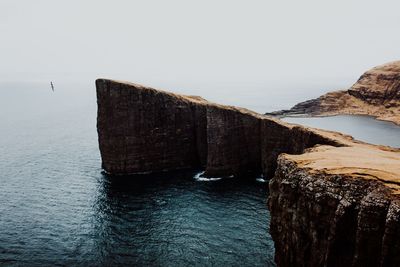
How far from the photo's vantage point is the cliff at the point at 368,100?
561ft

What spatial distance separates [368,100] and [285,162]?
159021 millimetres

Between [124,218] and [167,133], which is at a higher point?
[167,133]

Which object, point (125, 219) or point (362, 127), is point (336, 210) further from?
point (362, 127)

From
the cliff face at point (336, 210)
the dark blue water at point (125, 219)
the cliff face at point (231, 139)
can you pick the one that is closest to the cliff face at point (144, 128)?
the dark blue water at point (125, 219)

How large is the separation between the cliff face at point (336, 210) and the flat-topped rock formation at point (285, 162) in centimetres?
8

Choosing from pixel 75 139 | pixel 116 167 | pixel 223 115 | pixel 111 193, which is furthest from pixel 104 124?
pixel 75 139

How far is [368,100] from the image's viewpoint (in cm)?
18288

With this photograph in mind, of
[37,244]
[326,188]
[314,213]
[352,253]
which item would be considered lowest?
[37,244]

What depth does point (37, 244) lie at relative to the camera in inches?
2154

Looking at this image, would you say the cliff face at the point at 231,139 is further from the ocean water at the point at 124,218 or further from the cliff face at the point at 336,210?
the cliff face at the point at 336,210

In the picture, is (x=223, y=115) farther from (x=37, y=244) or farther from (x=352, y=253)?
(x=352, y=253)

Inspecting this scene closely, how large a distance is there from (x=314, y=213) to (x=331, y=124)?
122m

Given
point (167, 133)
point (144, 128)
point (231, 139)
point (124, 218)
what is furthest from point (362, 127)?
point (124, 218)

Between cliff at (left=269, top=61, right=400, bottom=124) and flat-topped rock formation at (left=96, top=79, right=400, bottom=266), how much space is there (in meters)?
103
